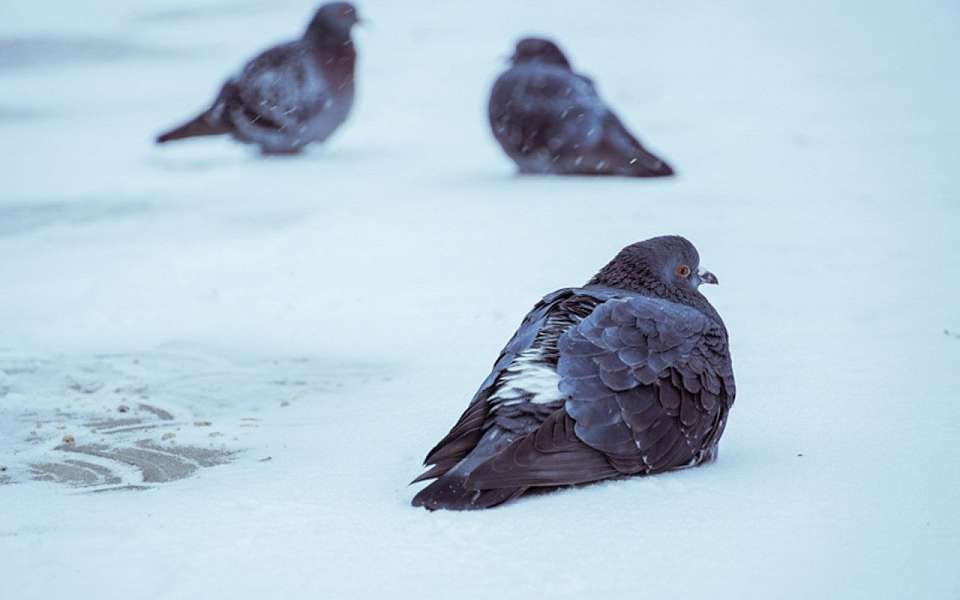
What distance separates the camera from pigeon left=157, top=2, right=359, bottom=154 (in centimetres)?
888

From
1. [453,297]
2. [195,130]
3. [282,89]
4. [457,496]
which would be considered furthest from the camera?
[195,130]

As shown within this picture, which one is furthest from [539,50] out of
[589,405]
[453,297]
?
[589,405]

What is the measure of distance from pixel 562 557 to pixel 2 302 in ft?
12.4

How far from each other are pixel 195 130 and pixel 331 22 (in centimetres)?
122

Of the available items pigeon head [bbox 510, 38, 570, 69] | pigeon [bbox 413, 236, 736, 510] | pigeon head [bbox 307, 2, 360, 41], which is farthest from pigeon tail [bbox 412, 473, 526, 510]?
pigeon head [bbox 307, 2, 360, 41]

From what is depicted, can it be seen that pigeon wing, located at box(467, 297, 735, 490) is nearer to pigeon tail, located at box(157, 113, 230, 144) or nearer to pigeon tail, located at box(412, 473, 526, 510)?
pigeon tail, located at box(412, 473, 526, 510)

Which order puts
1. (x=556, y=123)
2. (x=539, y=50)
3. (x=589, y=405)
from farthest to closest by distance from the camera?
(x=539, y=50) → (x=556, y=123) → (x=589, y=405)

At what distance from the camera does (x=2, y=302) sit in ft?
19.4

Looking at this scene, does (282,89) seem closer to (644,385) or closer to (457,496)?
(644,385)

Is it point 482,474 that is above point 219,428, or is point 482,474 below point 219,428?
above

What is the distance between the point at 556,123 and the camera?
8102mm

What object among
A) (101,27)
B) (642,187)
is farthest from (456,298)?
(101,27)

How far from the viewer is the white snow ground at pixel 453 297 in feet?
9.89

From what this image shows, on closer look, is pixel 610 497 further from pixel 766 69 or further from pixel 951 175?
pixel 766 69
